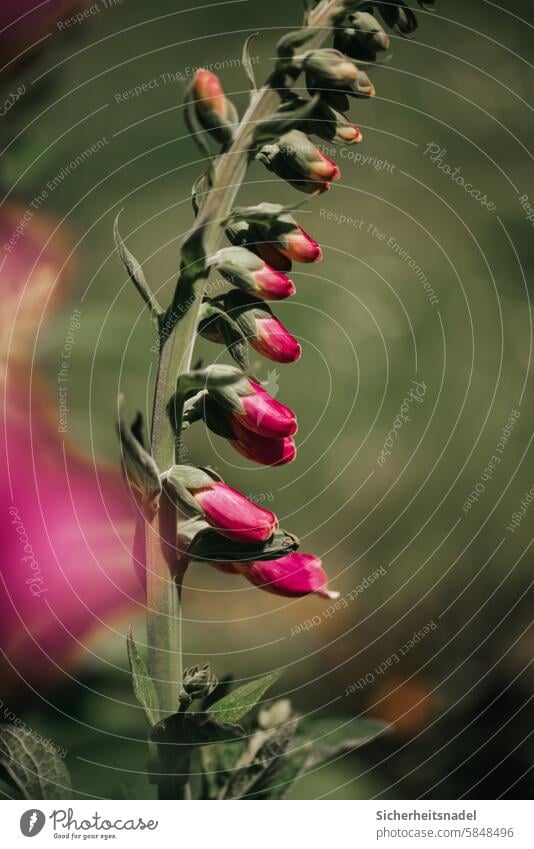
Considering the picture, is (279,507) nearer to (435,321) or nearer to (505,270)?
(435,321)

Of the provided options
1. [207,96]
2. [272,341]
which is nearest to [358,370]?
[272,341]

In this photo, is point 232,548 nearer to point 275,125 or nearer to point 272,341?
point 272,341

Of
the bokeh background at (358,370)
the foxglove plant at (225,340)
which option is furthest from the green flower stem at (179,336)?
the bokeh background at (358,370)

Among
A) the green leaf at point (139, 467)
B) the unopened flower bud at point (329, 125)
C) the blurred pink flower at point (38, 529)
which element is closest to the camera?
the green leaf at point (139, 467)

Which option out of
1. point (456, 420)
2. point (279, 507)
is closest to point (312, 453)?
point (279, 507)

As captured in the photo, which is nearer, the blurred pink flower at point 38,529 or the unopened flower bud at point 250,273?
the unopened flower bud at point 250,273

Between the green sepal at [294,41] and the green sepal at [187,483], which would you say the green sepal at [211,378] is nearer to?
the green sepal at [187,483]

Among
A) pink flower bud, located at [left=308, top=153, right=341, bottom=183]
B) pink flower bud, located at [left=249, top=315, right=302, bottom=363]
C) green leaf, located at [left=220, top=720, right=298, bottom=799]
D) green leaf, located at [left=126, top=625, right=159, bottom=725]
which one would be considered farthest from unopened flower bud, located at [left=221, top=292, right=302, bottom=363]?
green leaf, located at [left=220, top=720, right=298, bottom=799]
